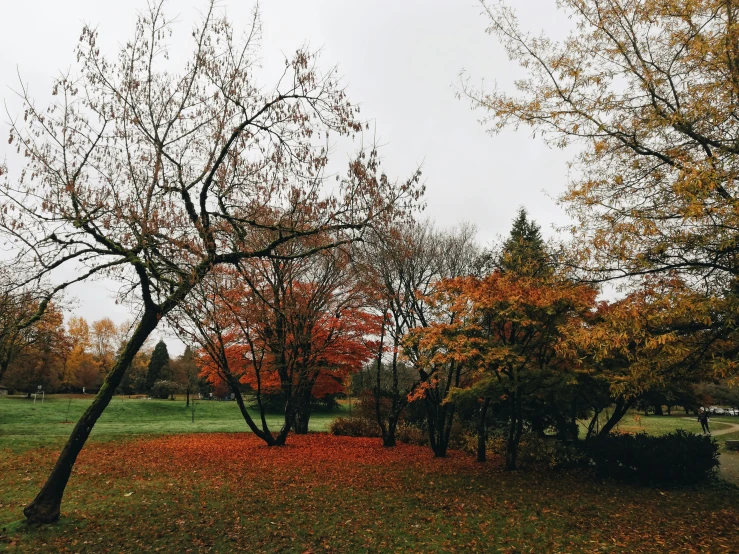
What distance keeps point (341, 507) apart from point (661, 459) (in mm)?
9894

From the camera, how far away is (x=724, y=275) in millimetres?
8070

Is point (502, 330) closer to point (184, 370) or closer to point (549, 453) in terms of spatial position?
point (549, 453)

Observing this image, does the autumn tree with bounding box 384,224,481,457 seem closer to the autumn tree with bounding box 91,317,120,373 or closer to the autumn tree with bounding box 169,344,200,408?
the autumn tree with bounding box 169,344,200,408

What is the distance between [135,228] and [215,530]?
219 inches

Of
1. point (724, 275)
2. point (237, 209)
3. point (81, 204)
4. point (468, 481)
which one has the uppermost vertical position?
point (237, 209)

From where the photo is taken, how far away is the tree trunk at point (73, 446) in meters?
7.40

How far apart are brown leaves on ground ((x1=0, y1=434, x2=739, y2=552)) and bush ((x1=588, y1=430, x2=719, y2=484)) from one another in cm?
69

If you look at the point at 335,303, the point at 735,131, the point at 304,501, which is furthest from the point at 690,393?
the point at 335,303

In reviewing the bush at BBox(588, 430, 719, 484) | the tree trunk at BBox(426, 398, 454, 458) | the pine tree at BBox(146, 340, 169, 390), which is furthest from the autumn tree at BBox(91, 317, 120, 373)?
the bush at BBox(588, 430, 719, 484)

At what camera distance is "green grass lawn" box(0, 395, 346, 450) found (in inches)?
839

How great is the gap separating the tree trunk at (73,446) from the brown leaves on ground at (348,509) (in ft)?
1.24

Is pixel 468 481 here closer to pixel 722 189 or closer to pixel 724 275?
pixel 724 275

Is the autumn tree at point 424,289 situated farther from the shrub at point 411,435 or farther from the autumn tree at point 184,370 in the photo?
the autumn tree at point 184,370

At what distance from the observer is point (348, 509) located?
929cm
